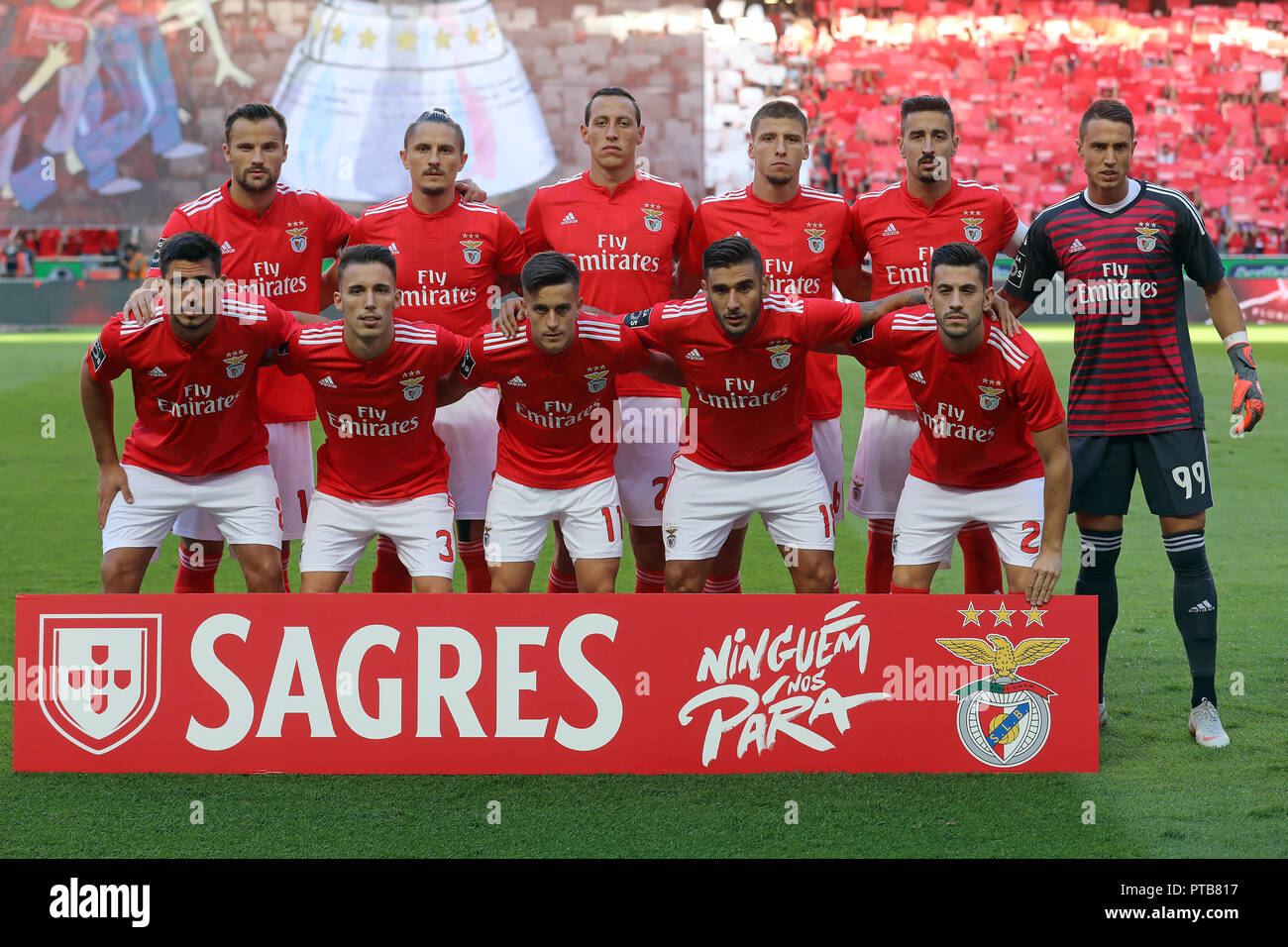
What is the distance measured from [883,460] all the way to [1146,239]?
143cm

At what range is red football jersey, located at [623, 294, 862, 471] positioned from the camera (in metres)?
5.22

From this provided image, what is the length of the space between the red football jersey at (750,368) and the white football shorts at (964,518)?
51cm

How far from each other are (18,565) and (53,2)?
14067mm

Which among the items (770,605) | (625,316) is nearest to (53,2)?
(625,316)

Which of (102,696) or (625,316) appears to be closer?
(102,696)

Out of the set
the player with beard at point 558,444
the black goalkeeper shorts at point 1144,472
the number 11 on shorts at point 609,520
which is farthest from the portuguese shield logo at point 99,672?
the black goalkeeper shorts at point 1144,472

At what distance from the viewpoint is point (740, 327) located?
5.11 metres

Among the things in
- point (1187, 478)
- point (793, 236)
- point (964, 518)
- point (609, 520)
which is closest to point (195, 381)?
point (609, 520)

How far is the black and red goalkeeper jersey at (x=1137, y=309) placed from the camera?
509cm

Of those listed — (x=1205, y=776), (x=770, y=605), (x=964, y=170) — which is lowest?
(x=1205, y=776)

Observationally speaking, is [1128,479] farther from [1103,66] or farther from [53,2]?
A: [1103,66]

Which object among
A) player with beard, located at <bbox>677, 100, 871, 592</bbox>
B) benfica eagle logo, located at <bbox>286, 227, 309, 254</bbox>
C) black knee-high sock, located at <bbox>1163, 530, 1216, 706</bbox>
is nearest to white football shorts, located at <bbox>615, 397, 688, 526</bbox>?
player with beard, located at <bbox>677, 100, 871, 592</bbox>

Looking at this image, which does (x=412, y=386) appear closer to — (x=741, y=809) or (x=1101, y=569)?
(x=741, y=809)

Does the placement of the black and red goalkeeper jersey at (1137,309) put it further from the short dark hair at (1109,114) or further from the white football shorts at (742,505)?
the white football shorts at (742,505)
